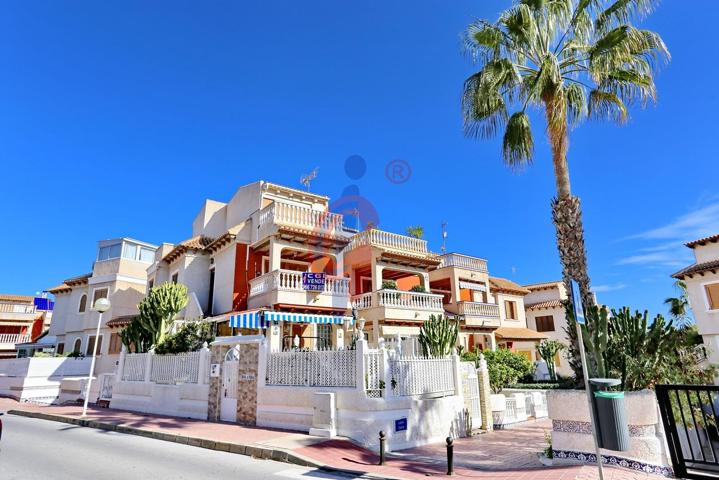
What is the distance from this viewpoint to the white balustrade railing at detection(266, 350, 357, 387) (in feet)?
36.1

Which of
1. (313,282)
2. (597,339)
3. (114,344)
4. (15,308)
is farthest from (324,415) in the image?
(15,308)

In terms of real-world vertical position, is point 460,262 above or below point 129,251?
below

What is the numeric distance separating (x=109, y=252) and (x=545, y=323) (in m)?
36.6

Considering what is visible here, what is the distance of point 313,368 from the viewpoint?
11.6 metres

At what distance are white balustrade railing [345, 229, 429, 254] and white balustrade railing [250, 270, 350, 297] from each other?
13.4 feet

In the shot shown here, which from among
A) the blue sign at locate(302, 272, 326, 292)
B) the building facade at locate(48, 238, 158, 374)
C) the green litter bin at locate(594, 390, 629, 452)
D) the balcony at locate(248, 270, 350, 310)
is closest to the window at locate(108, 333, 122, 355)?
the building facade at locate(48, 238, 158, 374)

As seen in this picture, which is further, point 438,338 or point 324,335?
point 324,335

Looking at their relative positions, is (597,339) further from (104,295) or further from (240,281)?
(104,295)

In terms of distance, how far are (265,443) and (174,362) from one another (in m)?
7.57

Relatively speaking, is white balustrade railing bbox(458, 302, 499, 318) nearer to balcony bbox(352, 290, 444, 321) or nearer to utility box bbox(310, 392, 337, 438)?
balcony bbox(352, 290, 444, 321)

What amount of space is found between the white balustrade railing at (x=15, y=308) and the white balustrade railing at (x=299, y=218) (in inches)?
1596

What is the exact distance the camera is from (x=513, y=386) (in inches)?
925

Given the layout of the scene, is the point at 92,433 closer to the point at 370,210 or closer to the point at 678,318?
the point at 370,210

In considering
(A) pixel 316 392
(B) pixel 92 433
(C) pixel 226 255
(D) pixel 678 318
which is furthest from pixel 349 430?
(D) pixel 678 318
